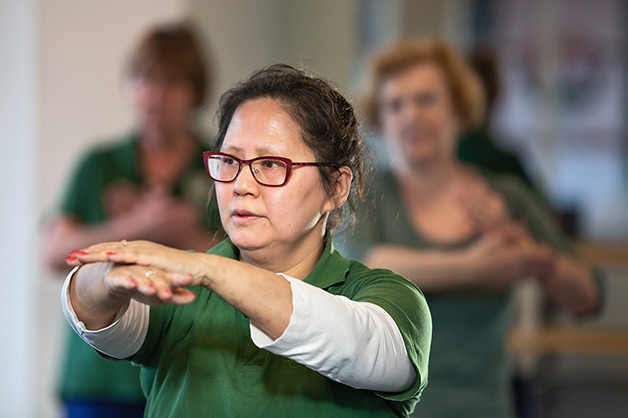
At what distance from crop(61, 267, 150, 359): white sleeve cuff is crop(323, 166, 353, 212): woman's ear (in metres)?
0.23

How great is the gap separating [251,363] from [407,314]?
0.56ft

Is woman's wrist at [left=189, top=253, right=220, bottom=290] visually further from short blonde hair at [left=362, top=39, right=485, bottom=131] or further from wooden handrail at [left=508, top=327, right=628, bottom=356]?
wooden handrail at [left=508, top=327, right=628, bottom=356]

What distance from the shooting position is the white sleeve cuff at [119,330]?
0.88 m

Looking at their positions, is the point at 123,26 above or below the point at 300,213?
above

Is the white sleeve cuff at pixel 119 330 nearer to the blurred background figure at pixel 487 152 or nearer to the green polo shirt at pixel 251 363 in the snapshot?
the green polo shirt at pixel 251 363

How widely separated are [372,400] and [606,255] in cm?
440

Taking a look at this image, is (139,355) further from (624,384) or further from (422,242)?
(624,384)

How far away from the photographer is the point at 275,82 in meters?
0.90

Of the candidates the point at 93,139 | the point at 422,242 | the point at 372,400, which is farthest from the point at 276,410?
the point at 93,139

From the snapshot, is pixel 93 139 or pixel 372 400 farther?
pixel 93 139

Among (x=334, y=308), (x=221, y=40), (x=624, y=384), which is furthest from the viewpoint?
(x=624, y=384)

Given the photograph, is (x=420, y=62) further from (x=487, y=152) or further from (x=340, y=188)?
(x=340, y=188)

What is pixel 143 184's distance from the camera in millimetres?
2170

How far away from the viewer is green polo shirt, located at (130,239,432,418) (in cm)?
87
